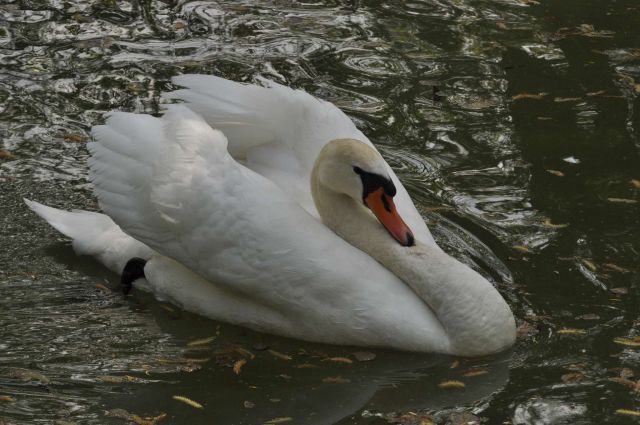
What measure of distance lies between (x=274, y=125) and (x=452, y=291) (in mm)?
1628

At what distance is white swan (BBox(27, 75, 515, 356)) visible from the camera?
265 inches

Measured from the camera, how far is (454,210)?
8391 millimetres

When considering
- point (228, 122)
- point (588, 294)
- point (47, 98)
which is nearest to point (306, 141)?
point (228, 122)

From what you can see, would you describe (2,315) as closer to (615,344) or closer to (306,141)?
(306,141)

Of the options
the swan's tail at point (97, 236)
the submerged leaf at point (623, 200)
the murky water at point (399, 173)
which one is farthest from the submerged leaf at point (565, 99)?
the swan's tail at point (97, 236)

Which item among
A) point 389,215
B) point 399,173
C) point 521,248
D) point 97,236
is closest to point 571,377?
point 389,215

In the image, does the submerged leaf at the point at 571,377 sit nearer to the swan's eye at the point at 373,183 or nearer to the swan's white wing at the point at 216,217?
the swan's white wing at the point at 216,217

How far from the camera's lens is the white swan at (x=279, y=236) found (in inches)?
265

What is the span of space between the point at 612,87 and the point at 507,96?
93cm

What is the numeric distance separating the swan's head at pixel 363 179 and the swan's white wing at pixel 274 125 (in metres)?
0.49

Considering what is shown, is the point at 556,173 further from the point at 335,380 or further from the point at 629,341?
the point at 335,380

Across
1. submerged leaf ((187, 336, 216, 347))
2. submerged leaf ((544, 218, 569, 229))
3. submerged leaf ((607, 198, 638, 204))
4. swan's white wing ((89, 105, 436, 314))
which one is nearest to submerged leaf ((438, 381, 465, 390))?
→ swan's white wing ((89, 105, 436, 314))

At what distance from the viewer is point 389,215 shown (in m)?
6.93

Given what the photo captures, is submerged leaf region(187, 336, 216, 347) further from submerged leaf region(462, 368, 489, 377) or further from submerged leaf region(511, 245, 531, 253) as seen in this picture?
submerged leaf region(511, 245, 531, 253)
